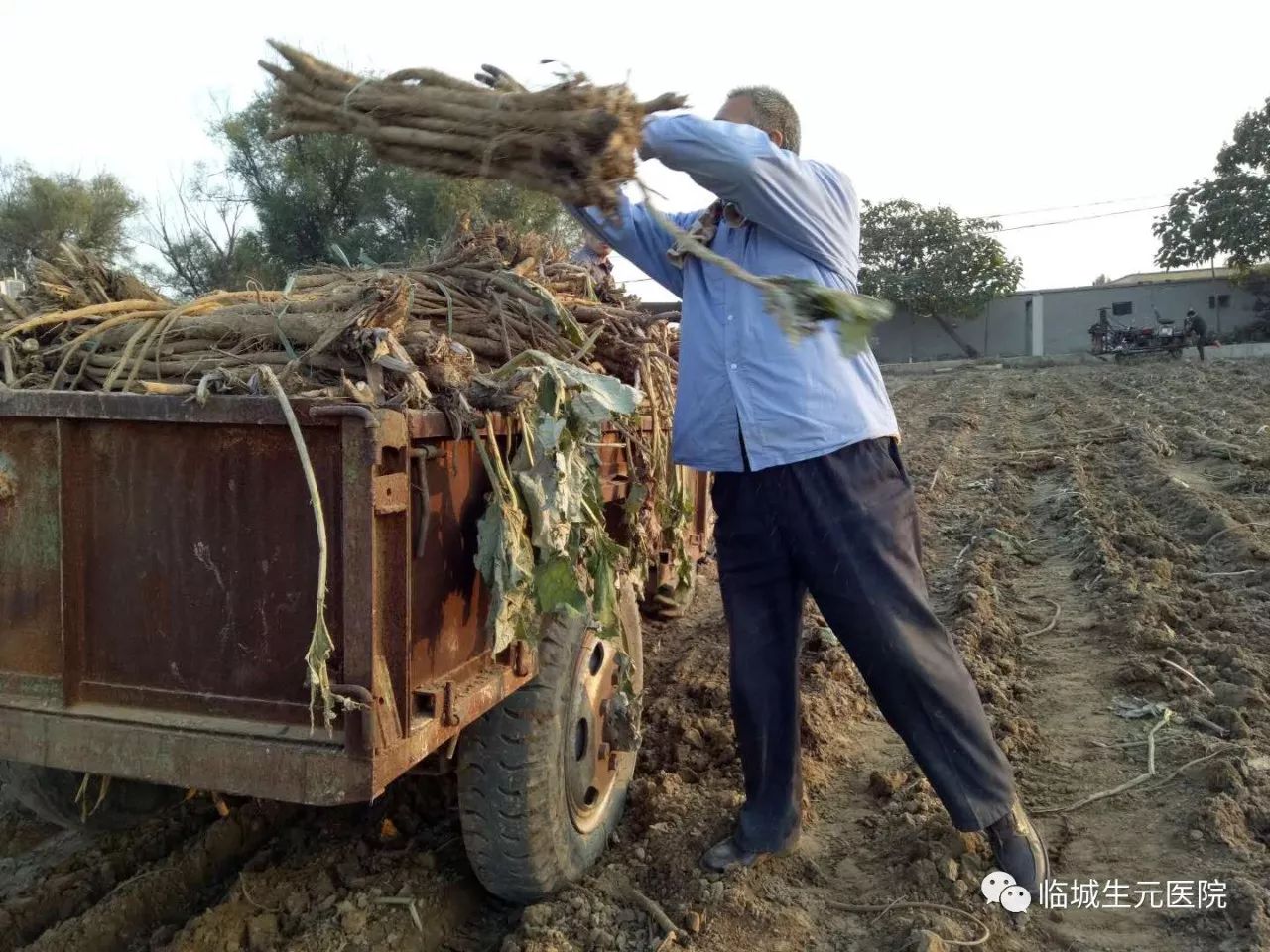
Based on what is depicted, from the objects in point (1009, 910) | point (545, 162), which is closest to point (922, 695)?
point (1009, 910)

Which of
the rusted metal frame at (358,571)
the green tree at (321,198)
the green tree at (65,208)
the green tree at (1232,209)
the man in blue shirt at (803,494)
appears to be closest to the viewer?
the rusted metal frame at (358,571)

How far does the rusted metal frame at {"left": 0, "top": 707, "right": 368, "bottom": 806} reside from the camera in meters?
2.13

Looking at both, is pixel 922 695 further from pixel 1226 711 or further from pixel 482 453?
pixel 1226 711

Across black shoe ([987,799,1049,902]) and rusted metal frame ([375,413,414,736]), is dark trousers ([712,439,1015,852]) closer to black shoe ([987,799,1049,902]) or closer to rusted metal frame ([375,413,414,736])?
black shoe ([987,799,1049,902])

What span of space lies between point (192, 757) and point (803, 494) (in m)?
1.69

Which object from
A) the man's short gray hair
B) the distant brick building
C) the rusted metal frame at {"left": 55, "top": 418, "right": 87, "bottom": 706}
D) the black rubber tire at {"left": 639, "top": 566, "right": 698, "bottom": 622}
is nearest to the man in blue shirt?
the man's short gray hair

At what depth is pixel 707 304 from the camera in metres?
3.00

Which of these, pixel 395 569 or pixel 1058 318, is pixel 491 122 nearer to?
pixel 395 569

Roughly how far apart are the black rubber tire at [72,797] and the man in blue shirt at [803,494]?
73.0 inches

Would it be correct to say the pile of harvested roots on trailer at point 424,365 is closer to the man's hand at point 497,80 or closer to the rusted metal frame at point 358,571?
the rusted metal frame at point 358,571

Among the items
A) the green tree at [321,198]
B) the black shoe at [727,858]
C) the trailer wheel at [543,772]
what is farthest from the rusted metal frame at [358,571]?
the green tree at [321,198]

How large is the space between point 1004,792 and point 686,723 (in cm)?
146

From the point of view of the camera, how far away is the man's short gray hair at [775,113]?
2.94 m

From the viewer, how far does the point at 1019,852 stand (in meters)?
2.89
